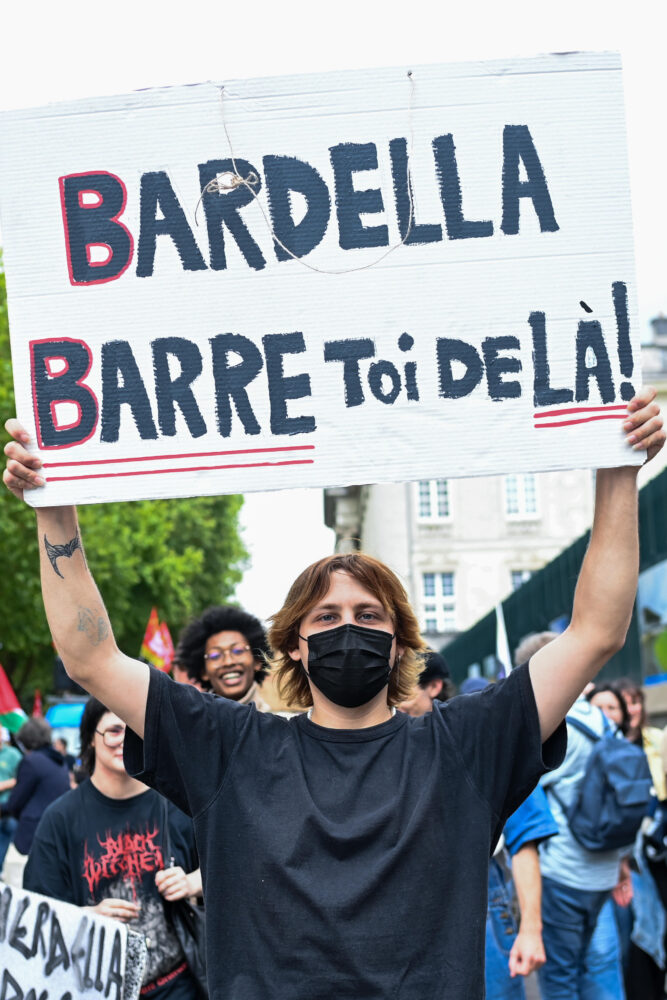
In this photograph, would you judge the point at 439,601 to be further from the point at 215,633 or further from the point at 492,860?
the point at 492,860

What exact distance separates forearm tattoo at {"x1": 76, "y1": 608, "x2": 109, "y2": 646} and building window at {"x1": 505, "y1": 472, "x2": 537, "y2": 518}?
1992 inches

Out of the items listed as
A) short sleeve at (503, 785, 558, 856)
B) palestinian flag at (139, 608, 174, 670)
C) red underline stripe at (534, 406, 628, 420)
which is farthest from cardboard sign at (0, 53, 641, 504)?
palestinian flag at (139, 608, 174, 670)

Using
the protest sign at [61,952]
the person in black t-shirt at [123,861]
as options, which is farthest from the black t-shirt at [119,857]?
the protest sign at [61,952]

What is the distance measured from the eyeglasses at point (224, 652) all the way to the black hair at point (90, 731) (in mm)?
673

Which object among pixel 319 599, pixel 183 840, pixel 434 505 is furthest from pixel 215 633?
pixel 434 505

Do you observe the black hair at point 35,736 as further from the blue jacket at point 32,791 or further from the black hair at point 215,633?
the black hair at point 215,633

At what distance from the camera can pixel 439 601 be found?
54000 millimetres

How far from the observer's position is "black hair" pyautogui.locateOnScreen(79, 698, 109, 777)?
A: 5.11 metres

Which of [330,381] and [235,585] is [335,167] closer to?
[330,381]

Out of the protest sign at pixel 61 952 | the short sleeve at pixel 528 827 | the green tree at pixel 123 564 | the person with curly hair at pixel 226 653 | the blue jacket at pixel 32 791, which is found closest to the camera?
the protest sign at pixel 61 952

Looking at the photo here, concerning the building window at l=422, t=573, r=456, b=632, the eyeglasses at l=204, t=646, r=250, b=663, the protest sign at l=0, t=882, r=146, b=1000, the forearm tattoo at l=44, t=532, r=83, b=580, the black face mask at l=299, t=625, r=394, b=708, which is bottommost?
the building window at l=422, t=573, r=456, b=632

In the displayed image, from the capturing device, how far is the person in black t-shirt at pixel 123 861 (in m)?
4.49

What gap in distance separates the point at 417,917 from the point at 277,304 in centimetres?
133

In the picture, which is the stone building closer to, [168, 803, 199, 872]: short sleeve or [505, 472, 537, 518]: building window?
[505, 472, 537, 518]: building window
